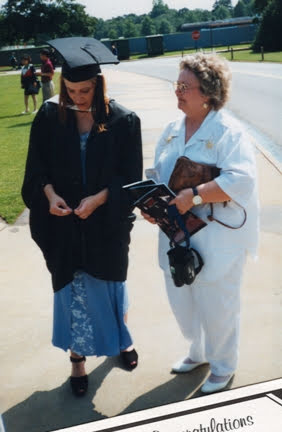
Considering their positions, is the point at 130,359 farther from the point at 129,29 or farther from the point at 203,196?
A: the point at 129,29

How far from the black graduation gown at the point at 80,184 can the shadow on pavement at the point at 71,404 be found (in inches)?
25.0

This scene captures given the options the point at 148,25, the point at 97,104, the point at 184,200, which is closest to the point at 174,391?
the point at 184,200

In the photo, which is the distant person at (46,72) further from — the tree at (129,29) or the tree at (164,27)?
the tree at (129,29)

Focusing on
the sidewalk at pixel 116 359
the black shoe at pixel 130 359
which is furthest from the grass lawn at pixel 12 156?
the black shoe at pixel 130 359

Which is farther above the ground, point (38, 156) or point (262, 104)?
point (38, 156)

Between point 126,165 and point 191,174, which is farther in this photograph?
point 126,165

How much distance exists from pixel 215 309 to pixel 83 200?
0.91 m

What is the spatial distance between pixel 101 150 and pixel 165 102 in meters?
13.4

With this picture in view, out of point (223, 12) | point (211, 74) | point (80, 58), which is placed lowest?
point (211, 74)

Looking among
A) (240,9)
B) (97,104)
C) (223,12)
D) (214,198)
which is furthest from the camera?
(240,9)

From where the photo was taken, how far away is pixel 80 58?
2688mm

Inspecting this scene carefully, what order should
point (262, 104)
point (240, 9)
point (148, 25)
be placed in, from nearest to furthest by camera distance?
point (262, 104) < point (148, 25) < point (240, 9)

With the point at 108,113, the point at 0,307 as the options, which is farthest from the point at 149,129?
the point at 108,113

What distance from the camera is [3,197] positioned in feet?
24.4
